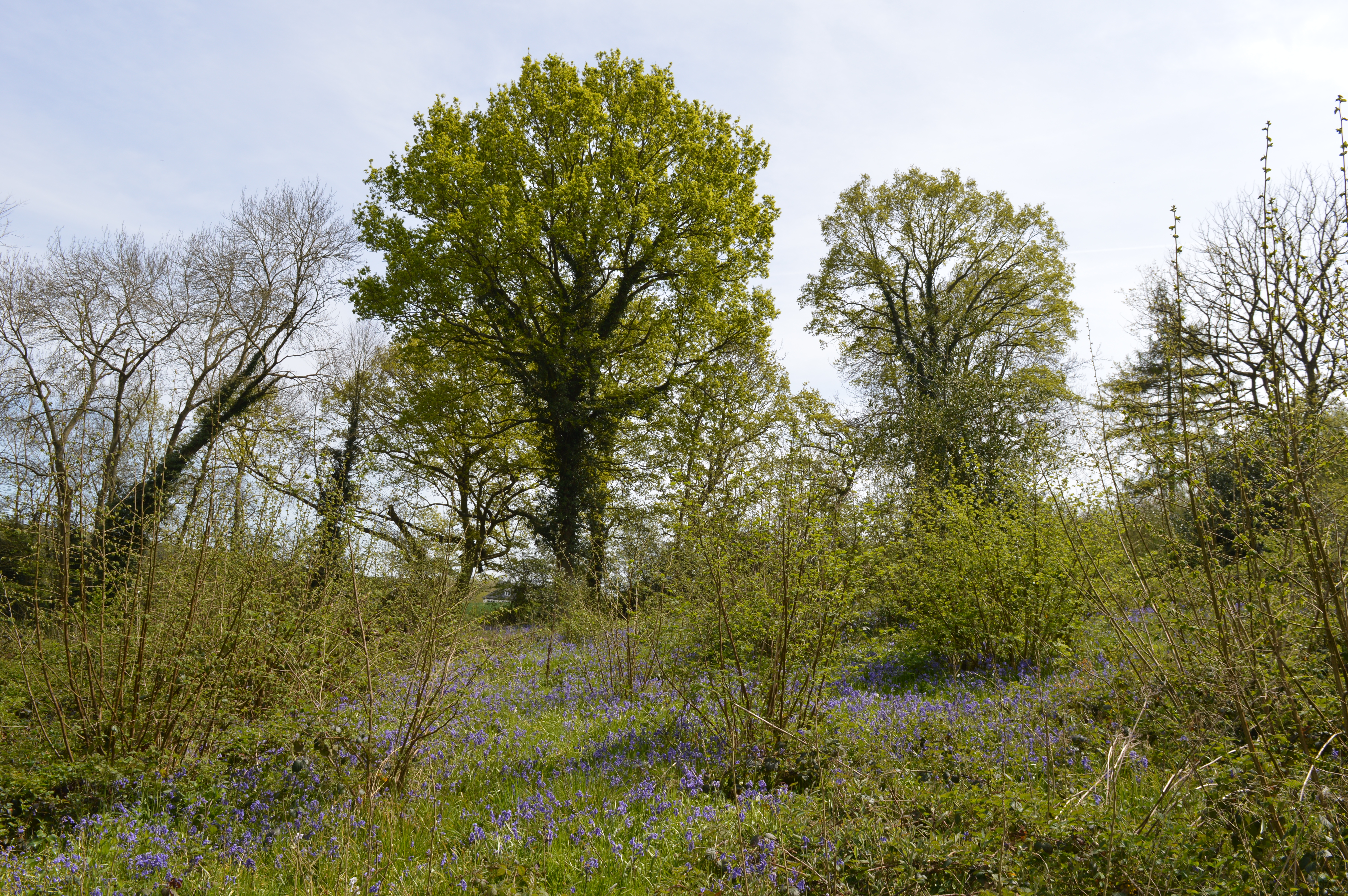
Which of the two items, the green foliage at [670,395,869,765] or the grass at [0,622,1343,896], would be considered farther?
the green foliage at [670,395,869,765]

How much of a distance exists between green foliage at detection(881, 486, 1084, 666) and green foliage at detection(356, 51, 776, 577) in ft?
29.2

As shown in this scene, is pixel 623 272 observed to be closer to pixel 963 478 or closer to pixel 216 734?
pixel 963 478

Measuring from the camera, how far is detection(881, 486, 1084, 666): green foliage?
22.7ft

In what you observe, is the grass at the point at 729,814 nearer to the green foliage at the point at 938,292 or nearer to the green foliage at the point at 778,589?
the green foliage at the point at 778,589

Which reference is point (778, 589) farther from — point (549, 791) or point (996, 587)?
point (996, 587)

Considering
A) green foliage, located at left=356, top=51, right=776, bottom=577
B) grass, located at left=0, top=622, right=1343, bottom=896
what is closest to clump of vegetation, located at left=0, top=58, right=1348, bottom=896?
grass, located at left=0, top=622, right=1343, bottom=896

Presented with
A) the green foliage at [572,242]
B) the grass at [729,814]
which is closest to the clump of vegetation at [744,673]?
the grass at [729,814]

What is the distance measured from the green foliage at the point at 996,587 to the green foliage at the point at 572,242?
8890 millimetres

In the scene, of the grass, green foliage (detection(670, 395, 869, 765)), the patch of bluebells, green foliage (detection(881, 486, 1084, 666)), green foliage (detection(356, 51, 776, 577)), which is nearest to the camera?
the grass

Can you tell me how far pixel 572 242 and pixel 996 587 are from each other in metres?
12.0

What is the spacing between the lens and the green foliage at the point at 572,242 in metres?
15.8

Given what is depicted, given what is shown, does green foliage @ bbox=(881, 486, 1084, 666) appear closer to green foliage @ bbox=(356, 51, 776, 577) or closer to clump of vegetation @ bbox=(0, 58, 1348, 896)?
clump of vegetation @ bbox=(0, 58, 1348, 896)

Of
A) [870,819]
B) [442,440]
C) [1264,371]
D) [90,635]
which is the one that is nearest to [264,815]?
[90,635]

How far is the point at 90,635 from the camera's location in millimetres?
5266
